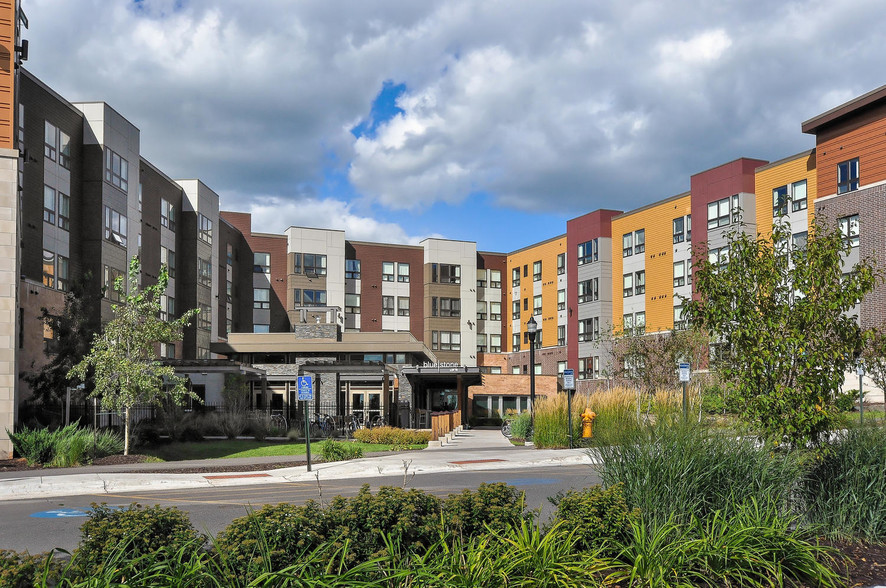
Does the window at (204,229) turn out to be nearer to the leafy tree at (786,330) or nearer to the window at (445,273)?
the window at (445,273)

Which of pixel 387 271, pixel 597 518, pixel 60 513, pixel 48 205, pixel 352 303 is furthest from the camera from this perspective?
pixel 387 271

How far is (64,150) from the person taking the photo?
40.3 metres

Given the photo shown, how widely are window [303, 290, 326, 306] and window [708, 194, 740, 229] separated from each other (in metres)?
33.4

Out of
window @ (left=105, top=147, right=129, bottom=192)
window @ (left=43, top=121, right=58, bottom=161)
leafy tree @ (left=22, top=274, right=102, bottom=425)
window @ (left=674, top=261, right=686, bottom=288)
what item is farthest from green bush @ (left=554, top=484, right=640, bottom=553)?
window @ (left=674, top=261, right=686, bottom=288)

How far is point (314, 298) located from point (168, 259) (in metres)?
19.1

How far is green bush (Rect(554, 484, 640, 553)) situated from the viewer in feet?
23.0

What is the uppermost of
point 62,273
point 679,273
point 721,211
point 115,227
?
point 721,211

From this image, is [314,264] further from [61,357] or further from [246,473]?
[246,473]

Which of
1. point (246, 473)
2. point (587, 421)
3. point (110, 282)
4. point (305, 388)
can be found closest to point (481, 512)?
point (305, 388)

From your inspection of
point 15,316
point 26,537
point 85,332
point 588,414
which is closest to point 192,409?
point 85,332

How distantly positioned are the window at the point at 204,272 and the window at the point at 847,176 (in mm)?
40276

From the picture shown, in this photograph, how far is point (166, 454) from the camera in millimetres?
26812

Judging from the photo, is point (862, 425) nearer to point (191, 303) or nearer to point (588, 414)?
point (588, 414)

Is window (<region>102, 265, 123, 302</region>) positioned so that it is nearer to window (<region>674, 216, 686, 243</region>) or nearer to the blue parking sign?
the blue parking sign
